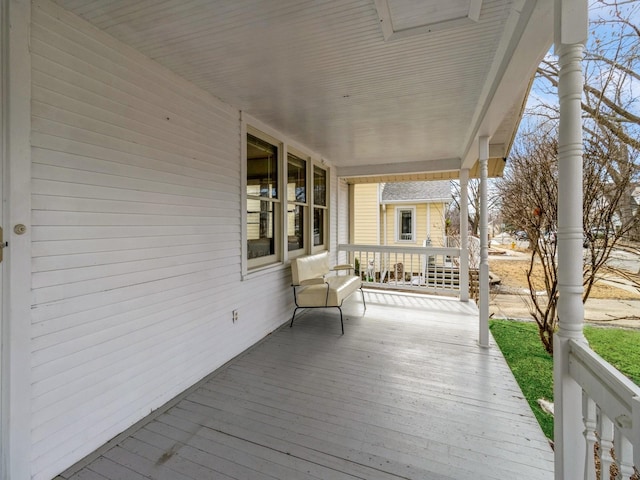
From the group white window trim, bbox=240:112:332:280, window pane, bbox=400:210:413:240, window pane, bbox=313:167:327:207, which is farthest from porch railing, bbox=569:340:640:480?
window pane, bbox=400:210:413:240

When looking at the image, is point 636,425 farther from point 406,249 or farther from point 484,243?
point 406,249

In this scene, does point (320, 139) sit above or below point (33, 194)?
above

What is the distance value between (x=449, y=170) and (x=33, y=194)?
556cm

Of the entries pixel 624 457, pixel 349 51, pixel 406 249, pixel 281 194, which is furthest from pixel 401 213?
pixel 624 457

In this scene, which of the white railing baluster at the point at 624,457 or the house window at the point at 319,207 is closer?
the white railing baluster at the point at 624,457

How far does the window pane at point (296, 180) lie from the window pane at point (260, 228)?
23.2 inches

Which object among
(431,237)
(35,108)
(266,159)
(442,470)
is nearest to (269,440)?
(442,470)

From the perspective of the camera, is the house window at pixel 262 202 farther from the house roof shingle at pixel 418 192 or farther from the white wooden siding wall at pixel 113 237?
the house roof shingle at pixel 418 192

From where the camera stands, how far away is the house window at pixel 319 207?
5523 millimetres

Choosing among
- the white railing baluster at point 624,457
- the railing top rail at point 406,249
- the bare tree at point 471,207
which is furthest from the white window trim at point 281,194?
the bare tree at point 471,207

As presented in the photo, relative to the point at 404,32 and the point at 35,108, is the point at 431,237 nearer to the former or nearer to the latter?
the point at 404,32

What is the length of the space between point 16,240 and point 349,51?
2.26 m

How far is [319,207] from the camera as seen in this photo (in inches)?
221

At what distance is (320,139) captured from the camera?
14.4ft
